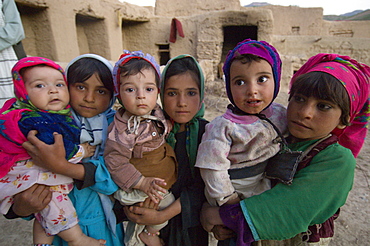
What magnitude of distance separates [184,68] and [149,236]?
1.06 metres

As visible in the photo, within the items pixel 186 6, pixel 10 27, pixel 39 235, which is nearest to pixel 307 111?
pixel 39 235

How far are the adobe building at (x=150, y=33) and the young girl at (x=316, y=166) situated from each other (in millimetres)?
7540

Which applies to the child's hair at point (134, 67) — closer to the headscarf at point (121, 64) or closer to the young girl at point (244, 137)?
the headscarf at point (121, 64)

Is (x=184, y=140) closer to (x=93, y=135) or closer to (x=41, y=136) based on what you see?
(x=93, y=135)

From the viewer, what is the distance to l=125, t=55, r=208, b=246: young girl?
1249mm

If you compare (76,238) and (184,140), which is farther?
(184,140)

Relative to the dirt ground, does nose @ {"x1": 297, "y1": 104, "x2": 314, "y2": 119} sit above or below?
above

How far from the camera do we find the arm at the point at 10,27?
97.5 inches

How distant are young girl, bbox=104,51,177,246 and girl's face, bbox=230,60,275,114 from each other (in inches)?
18.2

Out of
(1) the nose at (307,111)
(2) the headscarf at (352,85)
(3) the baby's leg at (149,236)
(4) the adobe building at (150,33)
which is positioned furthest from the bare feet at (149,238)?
(4) the adobe building at (150,33)

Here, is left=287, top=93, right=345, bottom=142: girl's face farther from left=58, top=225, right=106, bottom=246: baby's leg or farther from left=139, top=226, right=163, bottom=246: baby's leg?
left=58, top=225, right=106, bottom=246: baby's leg

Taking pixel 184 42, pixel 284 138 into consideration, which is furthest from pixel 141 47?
pixel 284 138

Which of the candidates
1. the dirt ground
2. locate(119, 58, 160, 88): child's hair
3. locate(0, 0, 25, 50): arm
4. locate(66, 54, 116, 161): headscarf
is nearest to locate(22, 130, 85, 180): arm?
locate(66, 54, 116, 161): headscarf

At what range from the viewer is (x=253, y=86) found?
3.56ft
